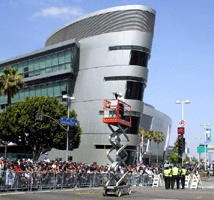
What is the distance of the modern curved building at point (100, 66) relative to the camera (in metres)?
55.2

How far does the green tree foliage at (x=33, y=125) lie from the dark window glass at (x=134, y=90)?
1197 cm

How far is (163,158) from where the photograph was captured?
112m

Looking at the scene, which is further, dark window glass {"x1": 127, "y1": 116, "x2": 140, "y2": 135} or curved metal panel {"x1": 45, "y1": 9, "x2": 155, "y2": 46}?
curved metal panel {"x1": 45, "y1": 9, "x2": 155, "y2": 46}

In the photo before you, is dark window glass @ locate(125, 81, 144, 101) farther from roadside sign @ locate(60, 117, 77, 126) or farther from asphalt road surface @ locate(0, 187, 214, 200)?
asphalt road surface @ locate(0, 187, 214, 200)

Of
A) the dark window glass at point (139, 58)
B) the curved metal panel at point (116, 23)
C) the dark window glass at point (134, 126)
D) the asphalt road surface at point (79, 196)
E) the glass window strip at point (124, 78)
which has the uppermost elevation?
the curved metal panel at point (116, 23)

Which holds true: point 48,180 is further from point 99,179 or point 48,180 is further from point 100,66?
point 100,66

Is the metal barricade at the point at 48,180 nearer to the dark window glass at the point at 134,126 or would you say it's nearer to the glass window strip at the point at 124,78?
the dark window glass at the point at 134,126

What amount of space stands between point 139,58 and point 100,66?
21.6 ft

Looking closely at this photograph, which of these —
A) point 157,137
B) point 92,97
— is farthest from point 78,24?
point 157,137

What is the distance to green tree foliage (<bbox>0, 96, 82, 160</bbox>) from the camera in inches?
1784

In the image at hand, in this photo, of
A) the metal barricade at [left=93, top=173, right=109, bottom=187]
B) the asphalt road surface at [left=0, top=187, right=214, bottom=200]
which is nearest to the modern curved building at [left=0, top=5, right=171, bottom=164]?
the metal barricade at [left=93, top=173, right=109, bottom=187]

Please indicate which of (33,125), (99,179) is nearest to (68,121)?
(99,179)

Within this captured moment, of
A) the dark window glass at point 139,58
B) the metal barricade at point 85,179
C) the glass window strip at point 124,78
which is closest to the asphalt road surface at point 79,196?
the metal barricade at point 85,179

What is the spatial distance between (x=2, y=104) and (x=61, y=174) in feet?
184
